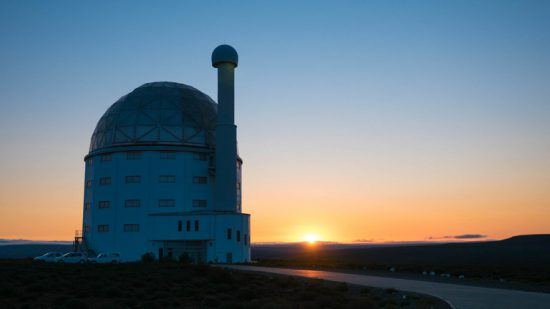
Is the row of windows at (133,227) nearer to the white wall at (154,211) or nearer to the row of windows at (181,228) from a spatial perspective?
the row of windows at (181,228)

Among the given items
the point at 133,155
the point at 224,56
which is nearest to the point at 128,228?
the point at 133,155

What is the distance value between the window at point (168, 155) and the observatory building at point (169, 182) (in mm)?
97

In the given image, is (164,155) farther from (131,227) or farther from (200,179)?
(131,227)

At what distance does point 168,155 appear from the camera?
54500 millimetres

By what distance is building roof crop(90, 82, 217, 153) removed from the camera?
55.1m

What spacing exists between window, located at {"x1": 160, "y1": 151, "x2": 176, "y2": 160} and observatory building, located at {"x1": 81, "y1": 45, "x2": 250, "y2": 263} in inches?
3.8

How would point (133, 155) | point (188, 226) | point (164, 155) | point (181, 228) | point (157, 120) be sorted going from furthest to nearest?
1. point (157, 120)
2. point (133, 155)
3. point (164, 155)
4. point (181, 228)
5. point (188, 226)

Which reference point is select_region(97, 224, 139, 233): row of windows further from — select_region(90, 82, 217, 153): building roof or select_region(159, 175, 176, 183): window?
select_region(90, 82, 217, 153): building roof

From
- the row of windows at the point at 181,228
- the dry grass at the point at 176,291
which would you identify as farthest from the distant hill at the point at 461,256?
the dry grass at the point at 176,291

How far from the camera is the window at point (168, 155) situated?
54375 mm

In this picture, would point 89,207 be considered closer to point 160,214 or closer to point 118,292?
point 160,214

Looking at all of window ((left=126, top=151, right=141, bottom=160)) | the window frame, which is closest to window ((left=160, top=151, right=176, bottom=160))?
window ((left=126, top=151, right=141, bottom=160))

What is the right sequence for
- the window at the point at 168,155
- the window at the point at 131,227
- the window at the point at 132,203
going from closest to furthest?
the window at the point at 131,227 < the window at the point at 132,203 < the window at the point at 168,155

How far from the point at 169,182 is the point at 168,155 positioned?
105 inches
